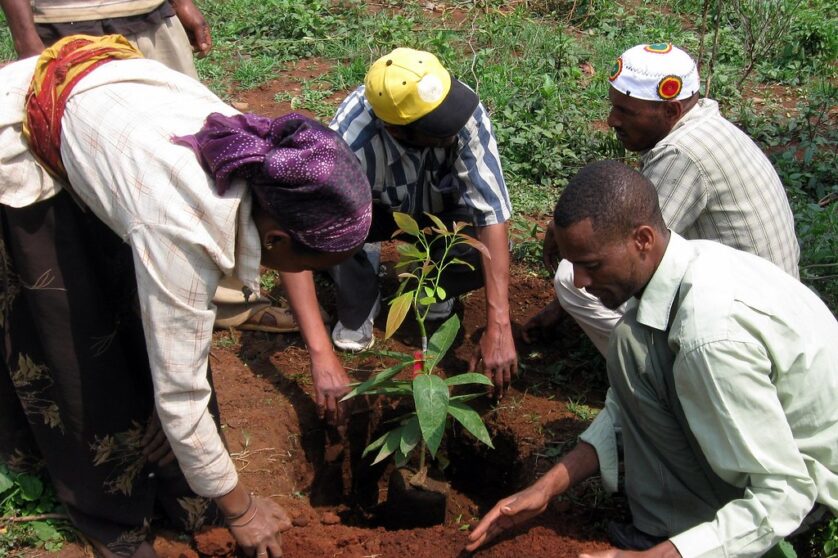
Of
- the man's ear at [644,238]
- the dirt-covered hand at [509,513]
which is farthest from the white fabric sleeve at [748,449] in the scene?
the dirt-covered hand at [509,513]

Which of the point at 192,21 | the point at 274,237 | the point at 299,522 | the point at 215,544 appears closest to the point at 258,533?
the point at 215,544

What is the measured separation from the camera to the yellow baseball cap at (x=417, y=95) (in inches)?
122

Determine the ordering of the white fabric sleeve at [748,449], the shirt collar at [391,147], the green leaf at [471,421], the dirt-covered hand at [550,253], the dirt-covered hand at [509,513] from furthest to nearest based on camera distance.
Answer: the dirt-covered hand at [550,253] → the shirt collar at [391,147] → the green leaf at [471,421] → the dirt-covered hand at [509,513] → the white fabric sleeve at [748,449]

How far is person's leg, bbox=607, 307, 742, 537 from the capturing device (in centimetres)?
238

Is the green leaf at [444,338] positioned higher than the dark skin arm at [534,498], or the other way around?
the green leaf at [444,338]

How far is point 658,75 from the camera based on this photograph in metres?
3.19

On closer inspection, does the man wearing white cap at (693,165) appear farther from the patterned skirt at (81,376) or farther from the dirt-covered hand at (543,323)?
the patterned skirt at (81,376)

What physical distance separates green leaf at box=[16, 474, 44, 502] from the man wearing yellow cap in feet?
4.40

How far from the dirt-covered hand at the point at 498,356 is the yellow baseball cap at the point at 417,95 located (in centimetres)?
77

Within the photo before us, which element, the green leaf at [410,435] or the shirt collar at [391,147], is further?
the shirt collar at [391,147]

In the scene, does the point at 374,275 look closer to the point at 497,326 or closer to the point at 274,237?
the point at 497,326

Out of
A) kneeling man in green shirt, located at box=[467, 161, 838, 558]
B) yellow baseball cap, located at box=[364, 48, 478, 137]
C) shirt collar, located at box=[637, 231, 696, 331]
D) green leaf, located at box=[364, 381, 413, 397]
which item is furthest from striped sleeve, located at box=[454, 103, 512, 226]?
shirt collar, located at box=[637, 231, 696, 331]

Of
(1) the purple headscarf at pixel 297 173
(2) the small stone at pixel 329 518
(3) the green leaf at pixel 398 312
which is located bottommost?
(2) the small stone at pixel 329 518

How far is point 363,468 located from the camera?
3.49m
